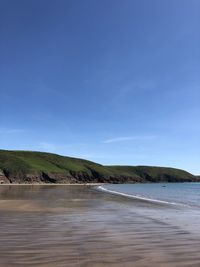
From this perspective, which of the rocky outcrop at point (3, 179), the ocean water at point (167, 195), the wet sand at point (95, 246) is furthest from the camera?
the rocky outcrop at point (3, 179)

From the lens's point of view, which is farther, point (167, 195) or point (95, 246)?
point (167, 195)

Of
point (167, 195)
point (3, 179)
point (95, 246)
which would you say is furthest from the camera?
point (3, 179)

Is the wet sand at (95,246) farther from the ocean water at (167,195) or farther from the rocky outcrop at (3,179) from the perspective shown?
the rocky outcrop at (3,179)

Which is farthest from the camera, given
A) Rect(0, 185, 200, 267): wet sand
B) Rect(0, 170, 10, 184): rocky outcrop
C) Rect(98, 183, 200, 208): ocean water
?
Rect(0, 170, 10, 184): rocky outcrop

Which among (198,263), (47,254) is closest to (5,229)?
(47,254)

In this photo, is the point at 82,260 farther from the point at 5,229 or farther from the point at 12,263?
the point at 5,229

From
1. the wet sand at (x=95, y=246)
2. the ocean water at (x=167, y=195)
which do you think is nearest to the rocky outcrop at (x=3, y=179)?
the ocean water at (x=167, y=195)

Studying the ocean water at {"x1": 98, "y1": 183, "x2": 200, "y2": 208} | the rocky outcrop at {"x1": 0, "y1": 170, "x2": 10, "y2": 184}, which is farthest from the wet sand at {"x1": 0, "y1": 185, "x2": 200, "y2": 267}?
the rocky outcrop at {"x1": 0, "y1": 170, "x2": 10, "y2": 184}

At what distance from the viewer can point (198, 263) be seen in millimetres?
10227

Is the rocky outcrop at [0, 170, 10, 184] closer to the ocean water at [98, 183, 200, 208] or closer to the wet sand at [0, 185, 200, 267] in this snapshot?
the ocean water at [98, 183, 200, 208]

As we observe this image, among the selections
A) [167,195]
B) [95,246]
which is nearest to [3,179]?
[167,195]

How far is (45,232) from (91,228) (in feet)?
8.80

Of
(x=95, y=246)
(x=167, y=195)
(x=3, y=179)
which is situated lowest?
(x=95, y=246)

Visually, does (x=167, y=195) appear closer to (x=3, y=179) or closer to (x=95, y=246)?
(x=95, y=246)
